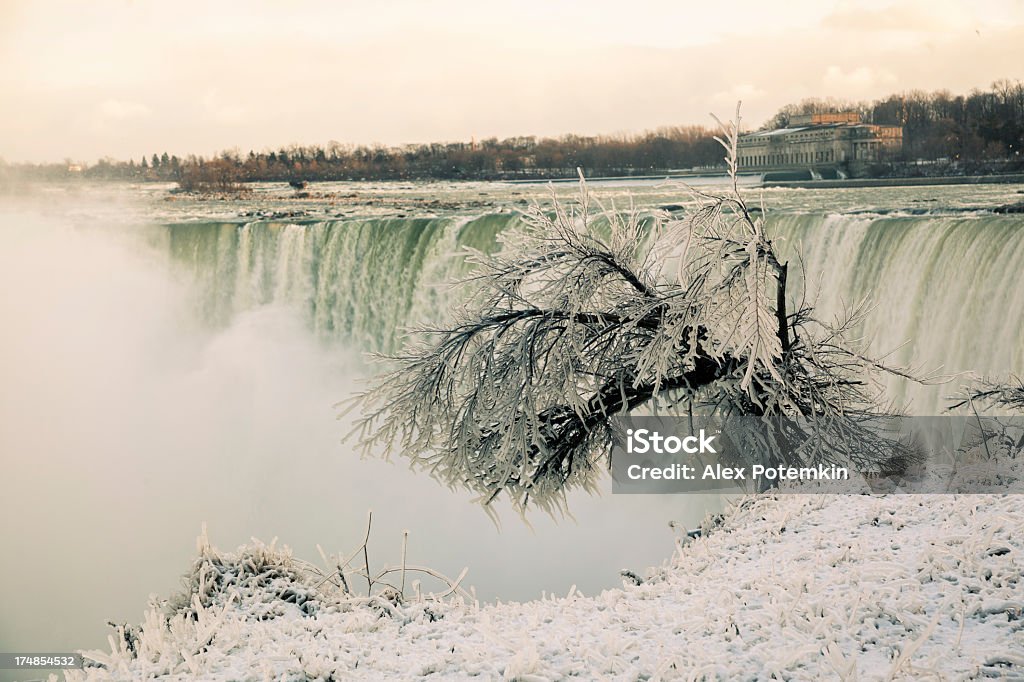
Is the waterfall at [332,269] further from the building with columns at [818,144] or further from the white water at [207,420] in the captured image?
the building with columns at [818,144]

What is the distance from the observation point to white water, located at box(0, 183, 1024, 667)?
7.95 meters

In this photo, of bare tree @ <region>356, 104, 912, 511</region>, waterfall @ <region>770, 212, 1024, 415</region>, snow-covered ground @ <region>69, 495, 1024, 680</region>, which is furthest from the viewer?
waterfall @ <region>770, 212, 1024, 415</region>

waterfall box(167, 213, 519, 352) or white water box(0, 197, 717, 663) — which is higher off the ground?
waterfall box(167, 213, 519, 352)

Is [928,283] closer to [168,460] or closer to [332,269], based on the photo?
[332,269]

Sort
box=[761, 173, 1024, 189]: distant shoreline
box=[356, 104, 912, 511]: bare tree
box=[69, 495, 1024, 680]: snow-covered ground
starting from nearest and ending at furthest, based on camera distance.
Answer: box=[69, 495, 1024, 680]: snow-covered ground < box=[356, 104, 912, 511]: bare tree < box=[761, 173, 1024, 189]: distant shoreline

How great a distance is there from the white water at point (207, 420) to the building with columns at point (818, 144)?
2.18m

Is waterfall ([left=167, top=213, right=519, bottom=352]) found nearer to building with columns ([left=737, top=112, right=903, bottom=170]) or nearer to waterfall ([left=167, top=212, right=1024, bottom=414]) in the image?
waterfall ([left=167, top=212, right=1024, bottom=414])

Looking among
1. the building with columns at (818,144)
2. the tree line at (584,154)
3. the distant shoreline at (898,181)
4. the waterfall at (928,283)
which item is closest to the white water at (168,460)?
the tree line at (584,154)

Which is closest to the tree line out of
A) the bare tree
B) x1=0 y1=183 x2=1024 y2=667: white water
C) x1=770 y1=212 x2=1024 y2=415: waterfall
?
x1=0 y1=183 x2=1024 y2=667: white water

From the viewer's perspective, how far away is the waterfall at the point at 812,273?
618 centimetres

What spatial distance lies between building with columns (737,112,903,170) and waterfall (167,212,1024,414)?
1.44ft

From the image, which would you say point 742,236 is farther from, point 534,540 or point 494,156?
point 534,540

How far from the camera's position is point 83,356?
8461mm

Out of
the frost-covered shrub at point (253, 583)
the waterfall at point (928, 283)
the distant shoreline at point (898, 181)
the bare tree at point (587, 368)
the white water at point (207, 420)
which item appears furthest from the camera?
the white water at point (207, 420)
